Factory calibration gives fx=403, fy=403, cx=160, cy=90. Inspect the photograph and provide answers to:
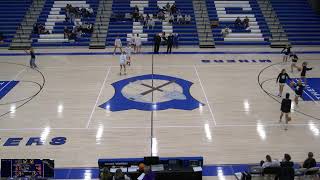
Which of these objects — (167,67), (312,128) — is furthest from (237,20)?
(312,128)

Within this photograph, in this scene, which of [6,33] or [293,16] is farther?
[293,16]

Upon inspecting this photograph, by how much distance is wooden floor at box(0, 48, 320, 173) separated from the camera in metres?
13.2

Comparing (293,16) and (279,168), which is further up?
(293,16)

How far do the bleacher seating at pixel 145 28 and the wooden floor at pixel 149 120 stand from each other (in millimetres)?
6596

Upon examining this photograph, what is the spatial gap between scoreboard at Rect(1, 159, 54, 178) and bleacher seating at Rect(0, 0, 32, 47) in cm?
1993

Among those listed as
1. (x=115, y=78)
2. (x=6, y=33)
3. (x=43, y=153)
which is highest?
(x=6, y=33)

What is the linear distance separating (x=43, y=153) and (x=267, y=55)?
17725mm

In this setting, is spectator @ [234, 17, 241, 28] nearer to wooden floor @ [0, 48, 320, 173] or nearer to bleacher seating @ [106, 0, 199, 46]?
bleacher seating @ [106, 0, 199, 46]

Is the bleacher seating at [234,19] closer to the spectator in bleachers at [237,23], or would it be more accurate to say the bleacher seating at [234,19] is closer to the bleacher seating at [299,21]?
the spectator in bleachers at [237,23]

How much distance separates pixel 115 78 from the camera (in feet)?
69.1

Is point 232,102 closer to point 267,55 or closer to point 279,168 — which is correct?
point 279,168

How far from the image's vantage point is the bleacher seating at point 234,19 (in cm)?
2961

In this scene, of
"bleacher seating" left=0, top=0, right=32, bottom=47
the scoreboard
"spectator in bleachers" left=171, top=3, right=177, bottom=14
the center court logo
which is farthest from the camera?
"spectator in bleachers" left=171, top=3, right=177, bottom=14

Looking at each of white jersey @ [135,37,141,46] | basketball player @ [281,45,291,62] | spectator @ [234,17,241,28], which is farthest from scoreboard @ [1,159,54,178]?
spectator @ [234,17,241,28]
